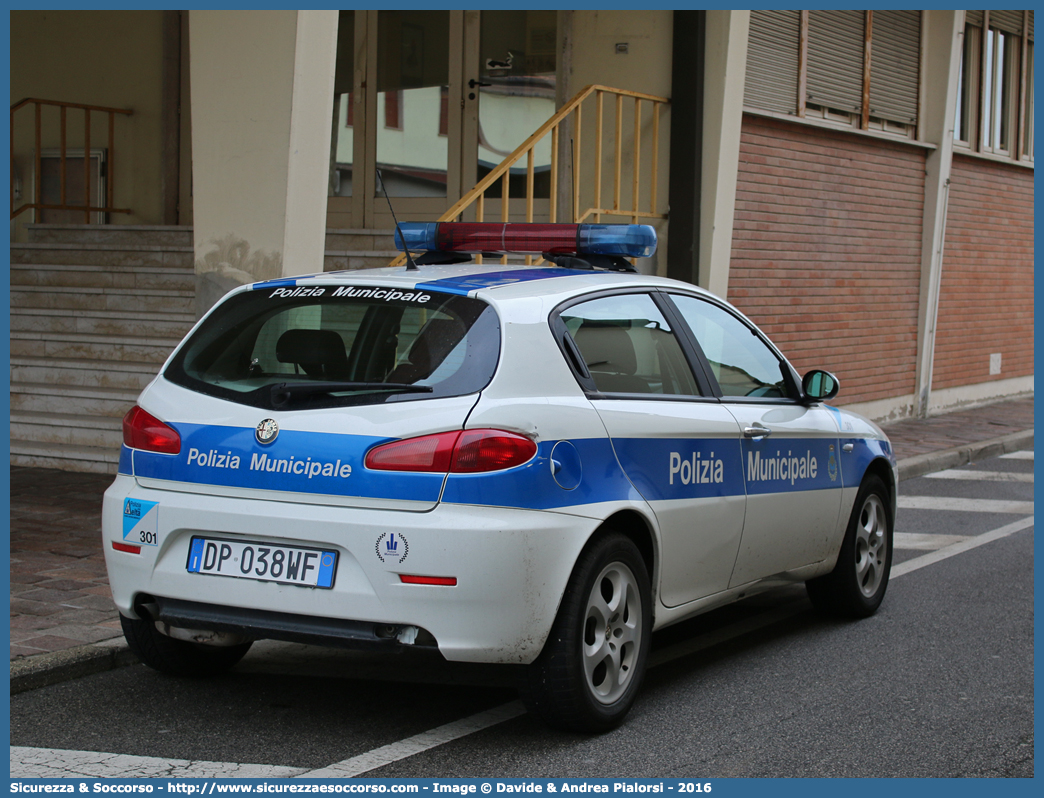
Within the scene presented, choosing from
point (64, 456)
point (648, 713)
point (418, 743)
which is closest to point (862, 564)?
point (648, 713)

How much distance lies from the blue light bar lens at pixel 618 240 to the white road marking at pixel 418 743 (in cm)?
186

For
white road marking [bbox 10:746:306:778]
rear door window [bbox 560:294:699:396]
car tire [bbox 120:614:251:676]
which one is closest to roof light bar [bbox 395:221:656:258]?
rear door window [bbox 560:294:699:396]

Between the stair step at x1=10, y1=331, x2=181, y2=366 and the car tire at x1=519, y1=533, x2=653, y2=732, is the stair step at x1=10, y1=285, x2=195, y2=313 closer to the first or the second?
the stair step at x1=10, y1=331, x2=181, y2=366

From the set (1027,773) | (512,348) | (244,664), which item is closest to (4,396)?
(244,664)

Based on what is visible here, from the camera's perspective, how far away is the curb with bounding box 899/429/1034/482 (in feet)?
38.3

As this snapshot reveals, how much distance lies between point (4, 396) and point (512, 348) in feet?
10.2

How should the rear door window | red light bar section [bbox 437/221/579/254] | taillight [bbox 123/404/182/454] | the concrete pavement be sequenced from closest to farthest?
taillight [bbox 123/404/182/454] → the rear door window → the concrete pavement → red light bar section [bbox 437/221/579/254]

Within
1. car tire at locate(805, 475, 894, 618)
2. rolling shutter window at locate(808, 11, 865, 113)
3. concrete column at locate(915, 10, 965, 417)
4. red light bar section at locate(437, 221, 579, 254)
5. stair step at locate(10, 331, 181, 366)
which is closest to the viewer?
red light bar section at locate(437, 221, 579, 254)

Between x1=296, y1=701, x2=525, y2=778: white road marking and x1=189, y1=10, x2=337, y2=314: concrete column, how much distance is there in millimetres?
4291

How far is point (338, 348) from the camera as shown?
4398 millimetres

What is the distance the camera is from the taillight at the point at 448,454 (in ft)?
12.8

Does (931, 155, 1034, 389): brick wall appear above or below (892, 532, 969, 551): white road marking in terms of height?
above

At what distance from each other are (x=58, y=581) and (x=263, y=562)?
8.30ft

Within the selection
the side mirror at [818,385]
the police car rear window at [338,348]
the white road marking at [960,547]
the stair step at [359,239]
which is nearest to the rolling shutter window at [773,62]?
the stair step at [359,239]
